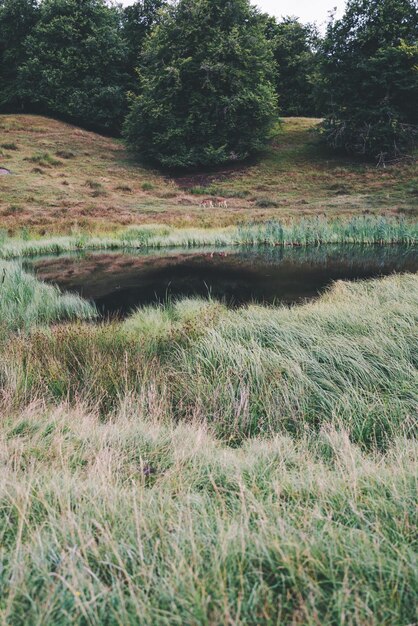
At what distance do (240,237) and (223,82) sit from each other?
23931 mm

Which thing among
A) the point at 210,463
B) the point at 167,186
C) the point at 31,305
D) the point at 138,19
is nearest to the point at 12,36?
the point at 138,19

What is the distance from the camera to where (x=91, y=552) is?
148 cm

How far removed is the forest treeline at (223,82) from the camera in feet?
105

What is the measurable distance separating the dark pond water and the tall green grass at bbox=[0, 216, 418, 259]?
0.79m

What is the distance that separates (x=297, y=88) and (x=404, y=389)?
4908 cm

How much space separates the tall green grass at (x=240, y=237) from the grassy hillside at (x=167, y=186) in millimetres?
1865

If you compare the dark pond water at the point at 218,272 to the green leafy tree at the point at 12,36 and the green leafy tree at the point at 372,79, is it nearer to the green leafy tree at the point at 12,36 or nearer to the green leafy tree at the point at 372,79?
the green leafy tree at the point at 372,79

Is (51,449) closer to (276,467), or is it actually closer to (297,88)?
(276,467)

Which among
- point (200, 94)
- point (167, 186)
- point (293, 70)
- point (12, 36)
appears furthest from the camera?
point (12, 36)

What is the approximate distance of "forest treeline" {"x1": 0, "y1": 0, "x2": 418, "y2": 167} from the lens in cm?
3198

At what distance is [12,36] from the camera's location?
152 feet

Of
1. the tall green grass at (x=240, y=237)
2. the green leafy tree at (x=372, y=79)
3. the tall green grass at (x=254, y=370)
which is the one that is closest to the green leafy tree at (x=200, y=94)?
the green leafy tree at (x=372, y=79)

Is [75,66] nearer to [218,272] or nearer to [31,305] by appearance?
Result: [218,272]

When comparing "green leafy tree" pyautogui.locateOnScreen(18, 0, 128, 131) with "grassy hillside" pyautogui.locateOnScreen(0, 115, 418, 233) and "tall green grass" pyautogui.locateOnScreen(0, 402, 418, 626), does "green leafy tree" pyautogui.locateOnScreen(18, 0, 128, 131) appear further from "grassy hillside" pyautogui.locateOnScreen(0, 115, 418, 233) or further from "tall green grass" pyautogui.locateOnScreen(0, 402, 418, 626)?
"tall green grass" pyautogui.locateOnScreen(0, 402, 418, 626)
